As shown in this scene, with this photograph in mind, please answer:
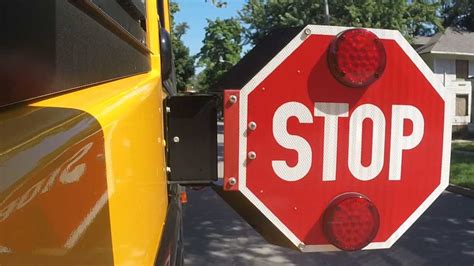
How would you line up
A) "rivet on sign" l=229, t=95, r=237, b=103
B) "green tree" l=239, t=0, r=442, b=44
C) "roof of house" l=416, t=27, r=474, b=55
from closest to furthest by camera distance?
"rivet on sign" l=229, t=95, r=237, b=103 < "green tree" l=239, t=0, r=442, b=44 < "roof of house" l=416, t=27, r=474, b=55

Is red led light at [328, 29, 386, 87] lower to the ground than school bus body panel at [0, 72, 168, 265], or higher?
higher

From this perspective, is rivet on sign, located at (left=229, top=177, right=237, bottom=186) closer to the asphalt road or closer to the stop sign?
the stop sign

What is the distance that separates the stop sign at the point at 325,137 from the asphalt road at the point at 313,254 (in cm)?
378

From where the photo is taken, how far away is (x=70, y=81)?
907 mm

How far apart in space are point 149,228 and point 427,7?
25761 millimetres

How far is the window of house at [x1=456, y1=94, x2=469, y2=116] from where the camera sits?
1220 inches

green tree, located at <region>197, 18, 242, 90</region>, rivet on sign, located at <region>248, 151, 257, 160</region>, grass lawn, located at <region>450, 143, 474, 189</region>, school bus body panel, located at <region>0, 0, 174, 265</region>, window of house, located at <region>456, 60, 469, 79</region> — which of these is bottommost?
grass lawn, located at <region>450, 143, 474, 189</region>

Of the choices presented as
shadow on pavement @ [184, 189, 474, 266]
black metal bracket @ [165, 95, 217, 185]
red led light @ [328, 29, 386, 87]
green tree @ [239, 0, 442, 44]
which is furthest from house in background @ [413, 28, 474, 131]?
black metal bracket @ [165, 95, 217, 185]

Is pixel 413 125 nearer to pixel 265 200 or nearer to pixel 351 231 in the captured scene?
pixel 351 231

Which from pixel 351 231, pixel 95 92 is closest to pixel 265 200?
pixel 351 231

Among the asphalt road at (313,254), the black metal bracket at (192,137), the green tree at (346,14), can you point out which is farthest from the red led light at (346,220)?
the green tree at (346,14)

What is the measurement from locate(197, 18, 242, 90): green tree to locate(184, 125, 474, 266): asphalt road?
24.5 m

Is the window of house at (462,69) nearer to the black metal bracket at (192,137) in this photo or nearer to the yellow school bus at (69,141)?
the black metal bracket at (192,137)

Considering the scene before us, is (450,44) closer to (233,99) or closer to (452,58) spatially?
(452,58)
